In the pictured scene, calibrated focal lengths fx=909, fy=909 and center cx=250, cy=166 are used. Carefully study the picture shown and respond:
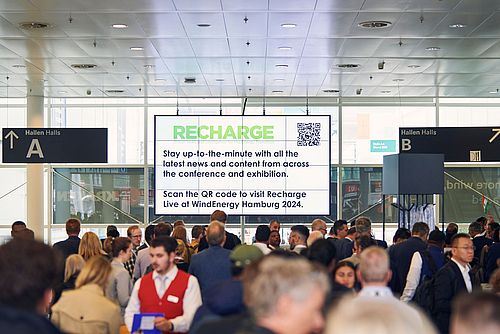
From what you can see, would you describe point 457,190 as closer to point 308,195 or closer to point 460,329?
point 308,195

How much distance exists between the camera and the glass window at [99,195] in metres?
22.8

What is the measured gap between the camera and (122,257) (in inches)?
344

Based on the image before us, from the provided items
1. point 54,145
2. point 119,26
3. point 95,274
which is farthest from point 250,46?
point 95,274

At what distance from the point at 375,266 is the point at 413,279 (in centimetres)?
382

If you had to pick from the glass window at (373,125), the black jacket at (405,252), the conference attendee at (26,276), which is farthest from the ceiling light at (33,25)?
the glass window at (373,125)

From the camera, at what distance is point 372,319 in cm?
235

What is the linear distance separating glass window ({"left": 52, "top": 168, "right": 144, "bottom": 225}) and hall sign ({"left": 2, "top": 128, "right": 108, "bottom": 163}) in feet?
20.4

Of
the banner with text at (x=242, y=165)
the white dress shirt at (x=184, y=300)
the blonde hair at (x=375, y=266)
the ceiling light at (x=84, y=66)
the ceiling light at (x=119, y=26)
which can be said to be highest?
the ceiling light at (x=119, y=26)

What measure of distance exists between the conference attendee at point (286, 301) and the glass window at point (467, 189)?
66.6 ft

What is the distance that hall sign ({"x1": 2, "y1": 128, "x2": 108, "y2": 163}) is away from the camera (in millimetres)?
16250

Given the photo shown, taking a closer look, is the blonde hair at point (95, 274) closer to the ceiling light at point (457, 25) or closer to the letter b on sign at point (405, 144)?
the ceiling light at point (457, 25)

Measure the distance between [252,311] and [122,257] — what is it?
219 inches

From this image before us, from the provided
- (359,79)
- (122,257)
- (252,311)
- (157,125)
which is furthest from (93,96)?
Answer: (252,311)

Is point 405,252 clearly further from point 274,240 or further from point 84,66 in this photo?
point 84,66
